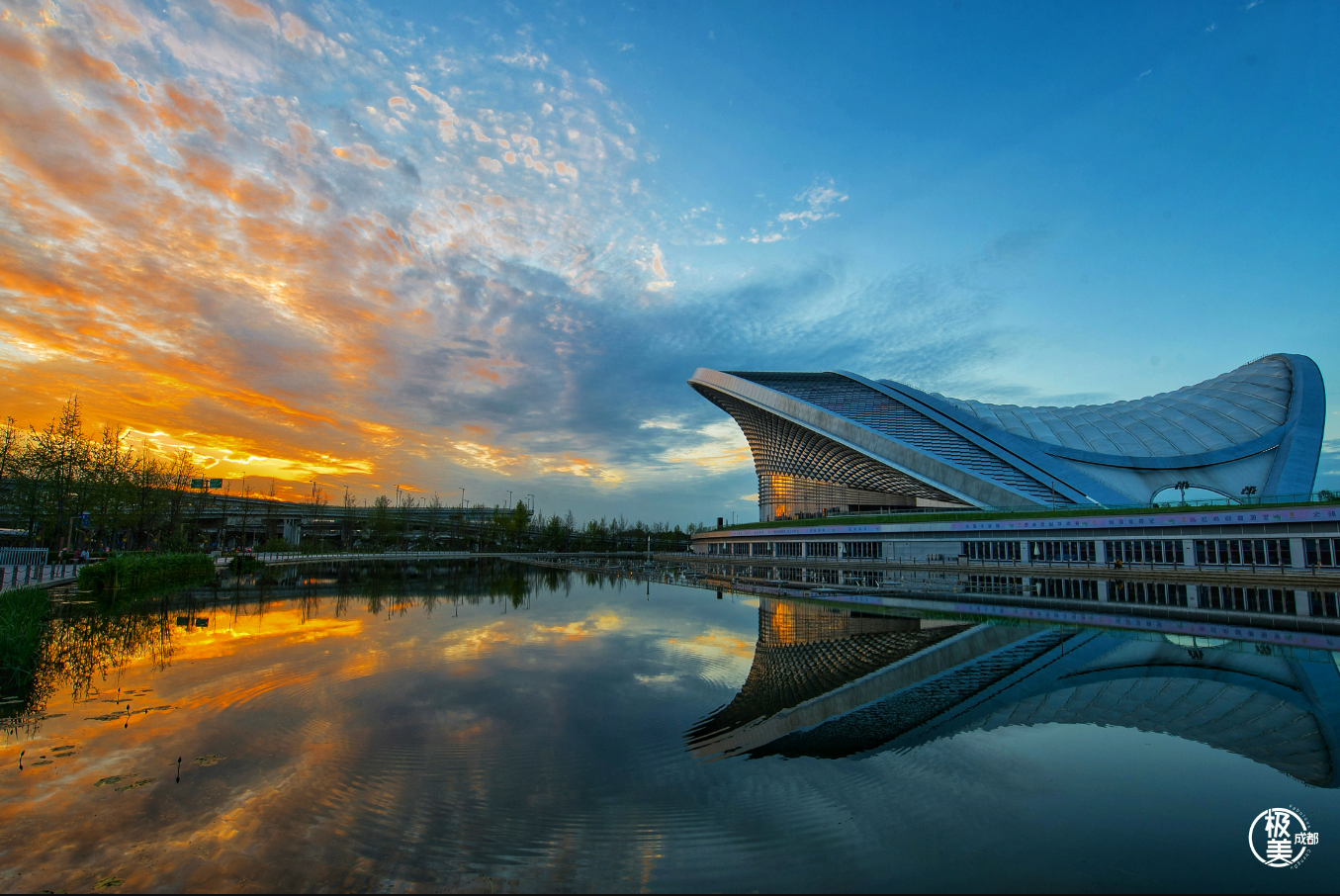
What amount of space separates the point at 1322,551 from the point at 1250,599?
7.01 metres

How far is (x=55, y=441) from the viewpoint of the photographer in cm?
3262

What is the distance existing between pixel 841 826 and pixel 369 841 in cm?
434

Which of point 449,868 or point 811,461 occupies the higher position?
point 811,461

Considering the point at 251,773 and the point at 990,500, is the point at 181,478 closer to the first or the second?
the point at 251,773

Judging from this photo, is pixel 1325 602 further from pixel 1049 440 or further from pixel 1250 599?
pixel 1049 440

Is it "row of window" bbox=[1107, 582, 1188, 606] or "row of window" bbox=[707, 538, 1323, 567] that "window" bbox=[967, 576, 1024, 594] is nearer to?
"row of window" bbox=[1107, 582, 1188, 606]

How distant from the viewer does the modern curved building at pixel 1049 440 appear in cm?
4075

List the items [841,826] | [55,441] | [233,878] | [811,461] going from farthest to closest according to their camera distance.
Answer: [811,461]
[55,441]
[841,826]
[233,878]

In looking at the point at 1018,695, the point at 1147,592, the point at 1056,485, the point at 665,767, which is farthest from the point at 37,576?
the point at 1056,485

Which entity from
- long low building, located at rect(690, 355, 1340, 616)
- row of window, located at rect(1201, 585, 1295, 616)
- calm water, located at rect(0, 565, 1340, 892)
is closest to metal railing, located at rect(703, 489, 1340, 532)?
long low building, located at rect(690, 355, 1340, 616)

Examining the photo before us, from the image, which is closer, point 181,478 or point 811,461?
point 181,478

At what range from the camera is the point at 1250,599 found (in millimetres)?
21000

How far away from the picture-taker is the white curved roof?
43.2m

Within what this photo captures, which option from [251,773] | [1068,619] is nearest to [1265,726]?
[1068,619]
